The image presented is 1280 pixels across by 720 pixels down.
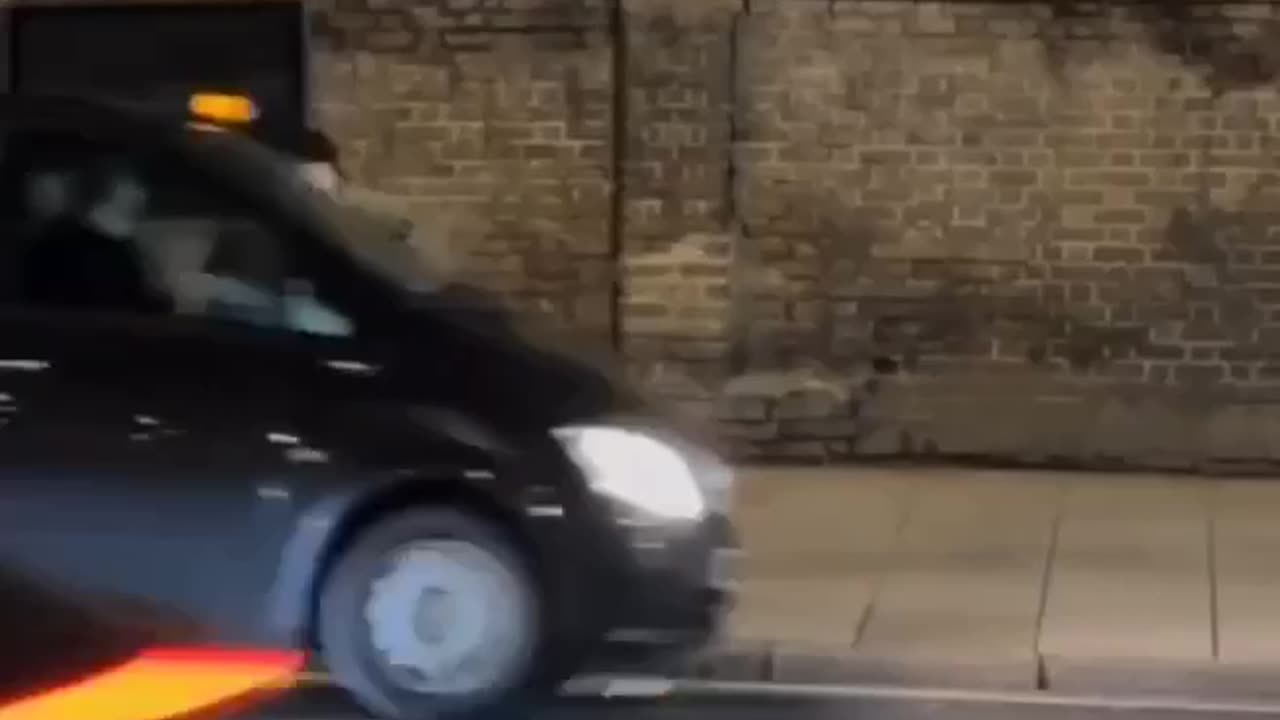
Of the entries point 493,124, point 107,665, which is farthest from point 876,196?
point 107,665

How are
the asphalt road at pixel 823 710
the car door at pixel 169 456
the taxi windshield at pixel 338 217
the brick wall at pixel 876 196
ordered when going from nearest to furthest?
the car door at pixel 169 456 < the taxi windshield at pixel 338 217 < the asphalt road at pixel 823 710 < the brick wall at pixel 876 196

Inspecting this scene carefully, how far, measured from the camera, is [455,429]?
722cm

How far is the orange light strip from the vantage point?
18.2ft

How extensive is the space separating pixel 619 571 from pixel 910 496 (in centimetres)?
510

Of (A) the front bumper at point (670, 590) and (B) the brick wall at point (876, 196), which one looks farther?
(B) the brick wall at point (876, 196)

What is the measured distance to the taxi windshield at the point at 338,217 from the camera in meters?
7.45

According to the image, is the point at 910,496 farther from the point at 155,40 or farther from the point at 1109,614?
the point at 155,40

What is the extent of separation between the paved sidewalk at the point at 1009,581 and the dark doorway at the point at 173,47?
10.6 ft

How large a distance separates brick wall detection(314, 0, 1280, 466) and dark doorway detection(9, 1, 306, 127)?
0.22 m

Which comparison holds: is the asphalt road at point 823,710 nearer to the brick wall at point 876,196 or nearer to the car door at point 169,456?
the car door at point 169,456

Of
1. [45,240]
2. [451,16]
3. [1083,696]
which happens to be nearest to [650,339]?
[451,16]

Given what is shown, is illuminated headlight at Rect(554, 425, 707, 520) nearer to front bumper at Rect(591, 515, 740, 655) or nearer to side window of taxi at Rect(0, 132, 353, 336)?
front bumper at Rect(591, 515, 740, 655)

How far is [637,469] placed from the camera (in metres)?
7.39

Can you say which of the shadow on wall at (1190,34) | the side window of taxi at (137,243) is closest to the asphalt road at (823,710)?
the side window of taxi at (137,243)
